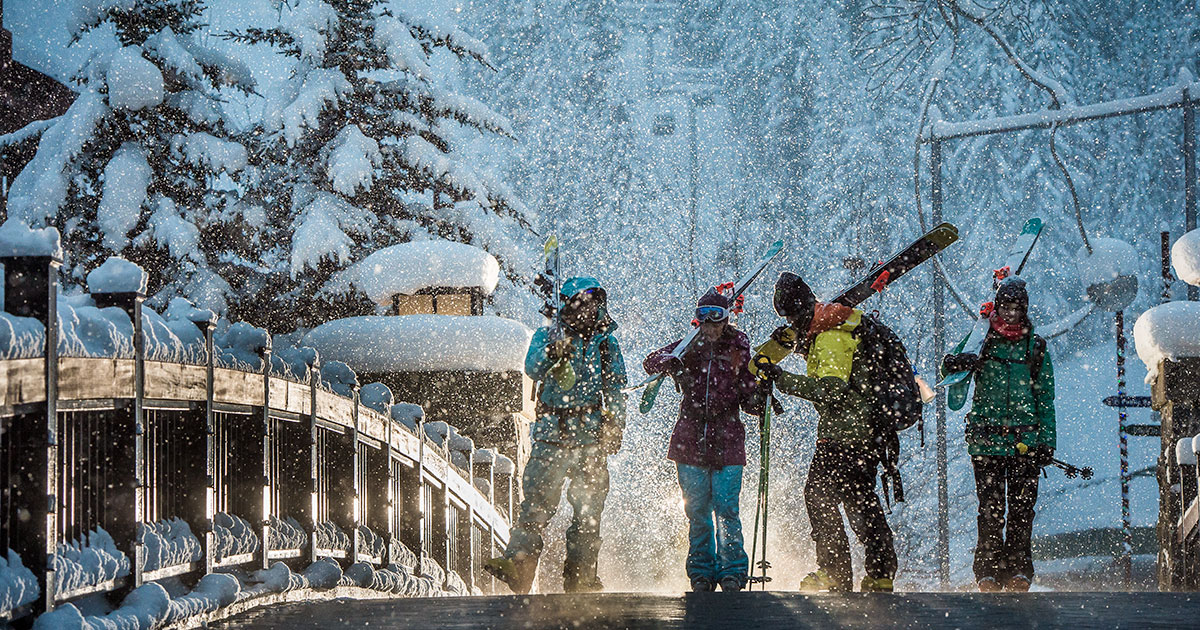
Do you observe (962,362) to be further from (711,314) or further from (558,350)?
(558,350)

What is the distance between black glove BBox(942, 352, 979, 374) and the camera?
27.4 ft

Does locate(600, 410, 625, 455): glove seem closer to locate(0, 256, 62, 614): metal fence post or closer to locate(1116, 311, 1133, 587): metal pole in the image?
locate(0, 256, 62, 614): metal fence post

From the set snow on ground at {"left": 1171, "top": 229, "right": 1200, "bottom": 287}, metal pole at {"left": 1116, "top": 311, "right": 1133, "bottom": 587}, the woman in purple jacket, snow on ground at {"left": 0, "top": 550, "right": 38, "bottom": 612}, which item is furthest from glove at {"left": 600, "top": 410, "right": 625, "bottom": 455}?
metal pole at {"left": 1116, "top": 311, "right": 1133, "bottom": 587}

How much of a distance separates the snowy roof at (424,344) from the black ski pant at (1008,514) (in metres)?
4.67

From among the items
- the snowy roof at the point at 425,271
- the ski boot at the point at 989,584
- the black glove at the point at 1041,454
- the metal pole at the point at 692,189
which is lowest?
the ski boot at the point at 989,584

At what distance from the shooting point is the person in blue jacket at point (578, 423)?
331 inches

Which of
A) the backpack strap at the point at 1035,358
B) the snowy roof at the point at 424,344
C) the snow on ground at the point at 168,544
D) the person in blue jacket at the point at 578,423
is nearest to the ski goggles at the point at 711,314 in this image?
the person in blue jacket at the point at 578,423

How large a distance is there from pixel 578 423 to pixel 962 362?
7.50ft

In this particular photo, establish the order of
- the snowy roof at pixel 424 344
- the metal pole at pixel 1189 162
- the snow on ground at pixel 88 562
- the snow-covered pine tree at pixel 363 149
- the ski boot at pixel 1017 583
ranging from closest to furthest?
the snow on ground at pixel 88 562, the ski boot at pixel 1017 583, the snowy roof at pixel 424 344, the metal pole at pixel 1189 162, the snow-covered pine tree at pixel 363 149

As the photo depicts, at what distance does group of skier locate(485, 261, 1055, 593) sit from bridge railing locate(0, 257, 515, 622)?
1248 millimetres

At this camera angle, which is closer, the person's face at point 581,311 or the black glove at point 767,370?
the black glove at point 767,370

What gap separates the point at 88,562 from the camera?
15.8 ft

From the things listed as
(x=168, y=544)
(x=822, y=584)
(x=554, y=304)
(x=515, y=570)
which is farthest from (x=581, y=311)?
(x=168, y=544)

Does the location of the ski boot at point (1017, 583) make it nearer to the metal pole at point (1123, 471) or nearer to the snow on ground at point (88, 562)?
the snow on ground at point (88, 562)
